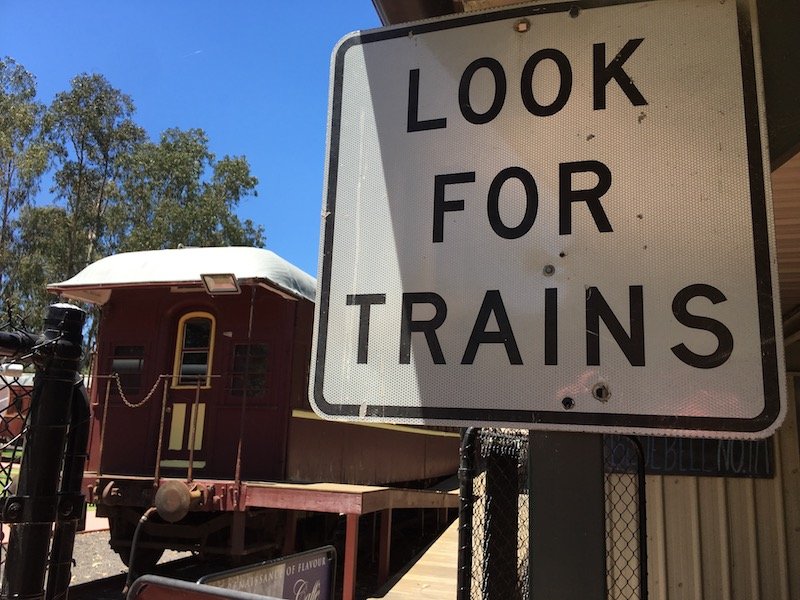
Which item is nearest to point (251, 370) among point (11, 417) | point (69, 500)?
point (11, 417)

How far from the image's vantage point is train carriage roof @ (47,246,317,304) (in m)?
7.34

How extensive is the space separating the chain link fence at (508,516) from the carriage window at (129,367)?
5.09 metres

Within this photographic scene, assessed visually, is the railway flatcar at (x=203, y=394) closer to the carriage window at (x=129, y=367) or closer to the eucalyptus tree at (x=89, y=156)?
the carriage window at (x=129, y=367)

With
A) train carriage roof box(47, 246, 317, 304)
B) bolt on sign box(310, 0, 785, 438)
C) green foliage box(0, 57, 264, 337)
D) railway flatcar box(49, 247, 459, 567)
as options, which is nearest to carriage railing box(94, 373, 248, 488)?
railway flatcar box(49, 247, 459, 567)

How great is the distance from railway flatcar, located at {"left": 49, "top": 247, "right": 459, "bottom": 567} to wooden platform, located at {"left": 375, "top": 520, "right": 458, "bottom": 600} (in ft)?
2.67

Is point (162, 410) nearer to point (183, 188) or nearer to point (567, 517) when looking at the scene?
point (567, 517)

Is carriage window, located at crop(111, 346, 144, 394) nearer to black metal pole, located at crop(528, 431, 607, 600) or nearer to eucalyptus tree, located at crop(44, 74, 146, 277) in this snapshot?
black metal pole, located at crop(528, 431, 607, 600)

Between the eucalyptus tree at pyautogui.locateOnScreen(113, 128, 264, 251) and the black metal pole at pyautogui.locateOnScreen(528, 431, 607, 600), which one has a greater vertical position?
the eucalyptus tree at pyautogui.locateOnScreen(113, 128, 264, 251)

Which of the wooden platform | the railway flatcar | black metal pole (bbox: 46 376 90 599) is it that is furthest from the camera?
the railway flatcar

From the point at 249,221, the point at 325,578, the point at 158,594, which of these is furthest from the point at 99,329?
the point at 249,221

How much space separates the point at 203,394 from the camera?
789 centimetres

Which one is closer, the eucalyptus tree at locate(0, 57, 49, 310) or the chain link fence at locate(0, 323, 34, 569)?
the chain link fence at locate(0, 323, 34, 569)

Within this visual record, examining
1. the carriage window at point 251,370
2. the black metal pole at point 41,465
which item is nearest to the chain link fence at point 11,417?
the black metal pole at point 41,465

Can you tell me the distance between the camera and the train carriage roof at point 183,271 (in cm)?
734
